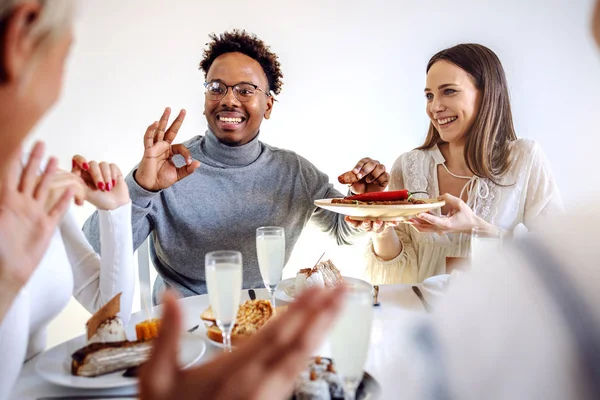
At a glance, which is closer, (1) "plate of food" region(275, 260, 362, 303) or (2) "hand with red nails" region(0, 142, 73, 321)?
(2) "hand with red nails" region(0, 142, 73, 321)

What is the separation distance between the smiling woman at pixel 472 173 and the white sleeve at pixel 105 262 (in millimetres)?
1102

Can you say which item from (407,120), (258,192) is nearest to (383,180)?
(258,192)

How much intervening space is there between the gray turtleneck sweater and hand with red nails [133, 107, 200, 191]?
0.60 ft

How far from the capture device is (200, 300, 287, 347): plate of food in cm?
104

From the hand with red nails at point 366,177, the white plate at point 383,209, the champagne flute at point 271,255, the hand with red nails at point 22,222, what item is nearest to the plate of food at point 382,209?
the white plate at point 383,209

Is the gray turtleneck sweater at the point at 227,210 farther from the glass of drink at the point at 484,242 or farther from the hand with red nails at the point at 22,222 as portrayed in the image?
the hand with red nails at the point at 22,222

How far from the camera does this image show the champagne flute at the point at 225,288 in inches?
38.4

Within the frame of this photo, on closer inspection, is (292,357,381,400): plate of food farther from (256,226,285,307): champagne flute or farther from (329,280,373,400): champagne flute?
(256,226,285,307): champagne flute

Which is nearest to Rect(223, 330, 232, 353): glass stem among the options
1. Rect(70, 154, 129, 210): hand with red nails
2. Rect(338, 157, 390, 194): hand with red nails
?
Rect(70, 154, 129, 210): hand with red nails

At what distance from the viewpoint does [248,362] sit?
0.38 metres

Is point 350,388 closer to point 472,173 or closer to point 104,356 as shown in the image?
point 104,356

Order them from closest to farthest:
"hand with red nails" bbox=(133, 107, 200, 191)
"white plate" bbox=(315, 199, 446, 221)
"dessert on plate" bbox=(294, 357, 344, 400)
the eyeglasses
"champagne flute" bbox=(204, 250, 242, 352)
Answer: "dessert on plate" bbox=(294, 357, 344, 400), "champagne flute" bbox=(204, 250, 242, 352), "white plate" bbox=(315, 199, 446, 221), "hand with red nails" bbox=(133, 107, 200, 191), the eyeglasses

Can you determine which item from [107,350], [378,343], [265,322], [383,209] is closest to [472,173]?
[383,209]

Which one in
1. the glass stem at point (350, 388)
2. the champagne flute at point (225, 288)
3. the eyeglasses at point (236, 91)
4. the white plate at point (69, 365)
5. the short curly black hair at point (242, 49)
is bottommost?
the white plate at point (69, 365)
